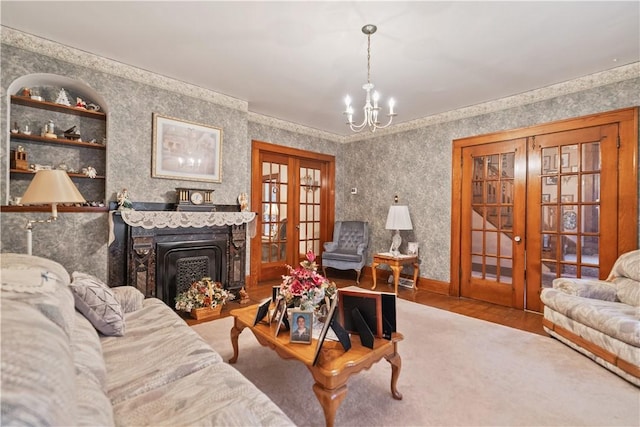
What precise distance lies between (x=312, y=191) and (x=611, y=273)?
14.0 ft

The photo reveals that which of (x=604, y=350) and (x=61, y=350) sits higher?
(x=61, y=350)

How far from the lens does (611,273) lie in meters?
2.93

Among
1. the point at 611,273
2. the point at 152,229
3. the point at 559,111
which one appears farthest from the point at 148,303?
the point at 559,111

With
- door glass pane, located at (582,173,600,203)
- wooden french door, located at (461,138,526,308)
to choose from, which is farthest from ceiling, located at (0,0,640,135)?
door glass pane, located at (582,173,600,203)

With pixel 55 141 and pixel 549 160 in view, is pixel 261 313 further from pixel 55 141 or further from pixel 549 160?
pixel 549 160

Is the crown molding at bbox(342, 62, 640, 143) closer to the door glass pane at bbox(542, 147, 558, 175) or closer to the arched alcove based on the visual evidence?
the door glass pane at bbox(542, 147, 558, 175)

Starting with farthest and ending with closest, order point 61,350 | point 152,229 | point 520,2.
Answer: point 152,229, point 520,2, point 61,350

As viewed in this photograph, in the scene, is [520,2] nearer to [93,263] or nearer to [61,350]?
[61,350]

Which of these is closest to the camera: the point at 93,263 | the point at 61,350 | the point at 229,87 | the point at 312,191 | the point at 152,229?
the point at 61,350

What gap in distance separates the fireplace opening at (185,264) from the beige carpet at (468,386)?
102cm

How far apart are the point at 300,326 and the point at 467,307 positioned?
9.66ft

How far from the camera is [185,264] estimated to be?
357 cm

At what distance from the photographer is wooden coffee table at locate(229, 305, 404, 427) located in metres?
1.49

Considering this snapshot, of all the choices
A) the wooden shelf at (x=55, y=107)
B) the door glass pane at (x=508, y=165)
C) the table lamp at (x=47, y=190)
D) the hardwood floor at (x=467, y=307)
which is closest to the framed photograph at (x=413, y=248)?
the hardwood floor at (x=467, y=307)
